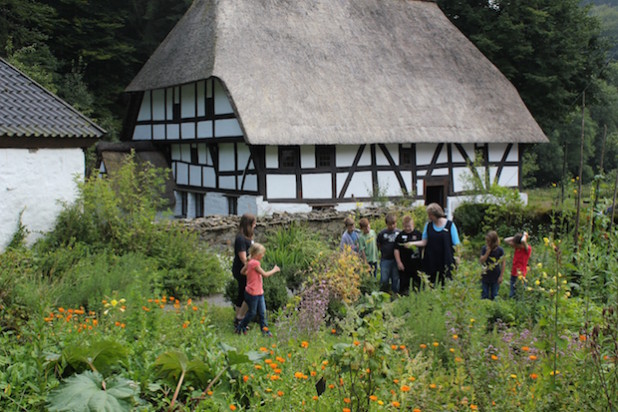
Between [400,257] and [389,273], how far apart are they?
354 millimetres

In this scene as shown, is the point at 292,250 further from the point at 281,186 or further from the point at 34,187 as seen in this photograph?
the point at 281,186

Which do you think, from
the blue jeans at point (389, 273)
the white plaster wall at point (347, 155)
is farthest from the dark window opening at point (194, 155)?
the blue jeans at point (389, 273)

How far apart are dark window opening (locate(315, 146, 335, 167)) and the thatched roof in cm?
98

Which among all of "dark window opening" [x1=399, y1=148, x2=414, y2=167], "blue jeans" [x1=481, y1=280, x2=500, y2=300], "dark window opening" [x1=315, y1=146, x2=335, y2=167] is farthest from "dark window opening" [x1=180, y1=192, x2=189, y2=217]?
"blue jeans" [x1=481, y1=280, x2=500, y2=300]

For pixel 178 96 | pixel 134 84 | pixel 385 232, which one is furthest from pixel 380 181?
pixel 385 232

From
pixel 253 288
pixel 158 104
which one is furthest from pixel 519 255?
pixel 158 104

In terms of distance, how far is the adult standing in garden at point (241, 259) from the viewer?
326 inches

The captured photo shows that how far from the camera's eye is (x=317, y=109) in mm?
18609

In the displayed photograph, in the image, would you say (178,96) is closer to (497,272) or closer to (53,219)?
(53,219)

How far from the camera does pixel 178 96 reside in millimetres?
20750

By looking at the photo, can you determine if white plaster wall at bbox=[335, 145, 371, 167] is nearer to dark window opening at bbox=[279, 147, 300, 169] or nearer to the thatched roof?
the thatched roof

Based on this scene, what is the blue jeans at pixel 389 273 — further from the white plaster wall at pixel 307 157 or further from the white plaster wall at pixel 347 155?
the white plaster wall at pixel 347 155

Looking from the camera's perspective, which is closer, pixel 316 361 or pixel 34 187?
pixel 316 361

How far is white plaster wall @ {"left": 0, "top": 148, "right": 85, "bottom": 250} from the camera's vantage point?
37.2ft
